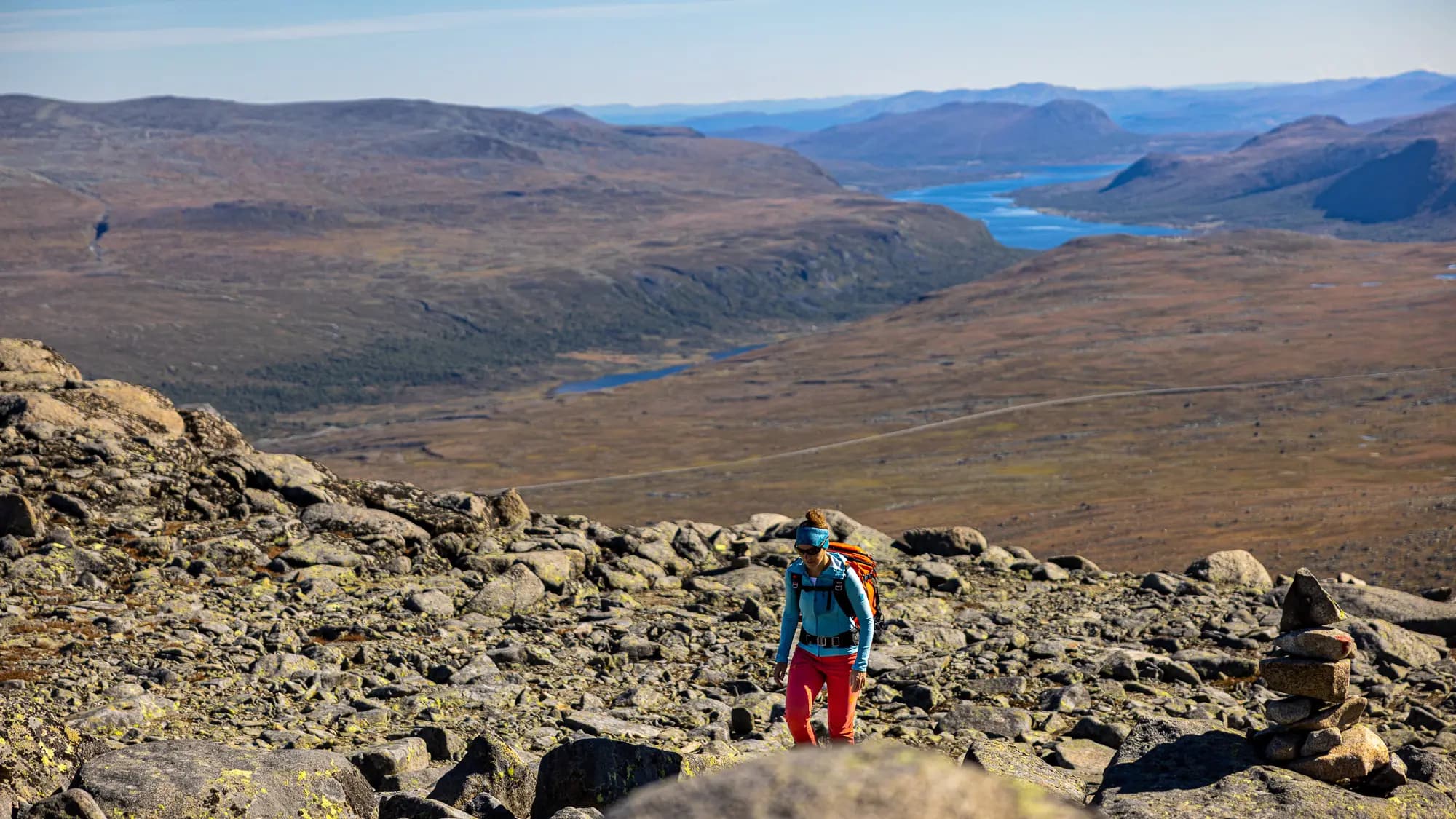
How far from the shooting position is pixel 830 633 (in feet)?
39.5

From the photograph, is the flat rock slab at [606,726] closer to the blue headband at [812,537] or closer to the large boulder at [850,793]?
the blue headband at [812,537]

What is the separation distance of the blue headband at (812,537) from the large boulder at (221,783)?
4490 millimetres

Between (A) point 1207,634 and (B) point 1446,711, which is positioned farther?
(A) point 1207,634

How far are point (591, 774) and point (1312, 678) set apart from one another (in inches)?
310

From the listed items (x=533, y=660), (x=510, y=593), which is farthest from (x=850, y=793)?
(x=510, y=593)

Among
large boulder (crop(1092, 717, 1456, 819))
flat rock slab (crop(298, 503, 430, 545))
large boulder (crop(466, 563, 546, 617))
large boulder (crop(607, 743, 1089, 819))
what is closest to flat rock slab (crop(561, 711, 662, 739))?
large boulder (crop(1092, 717, 1456, 819))

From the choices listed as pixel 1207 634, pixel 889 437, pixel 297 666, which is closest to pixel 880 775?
pixel 297 666

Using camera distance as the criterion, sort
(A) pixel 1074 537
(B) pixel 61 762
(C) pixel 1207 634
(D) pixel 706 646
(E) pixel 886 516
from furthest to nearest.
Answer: (E) pixel 886 516 < (A) pixel 1074 537 < (C) pixel 1207 634 < (D) pixel 706 646 < (B) pixel 61 762

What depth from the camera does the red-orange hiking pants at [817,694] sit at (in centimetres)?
1177

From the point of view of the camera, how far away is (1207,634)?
75.2 feet

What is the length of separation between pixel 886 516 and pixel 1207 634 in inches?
2702

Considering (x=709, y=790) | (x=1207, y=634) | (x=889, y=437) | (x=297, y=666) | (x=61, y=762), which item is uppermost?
(x=709, y=790)

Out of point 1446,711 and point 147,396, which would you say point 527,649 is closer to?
point 1446,711

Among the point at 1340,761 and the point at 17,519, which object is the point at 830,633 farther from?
the point at 17,519
